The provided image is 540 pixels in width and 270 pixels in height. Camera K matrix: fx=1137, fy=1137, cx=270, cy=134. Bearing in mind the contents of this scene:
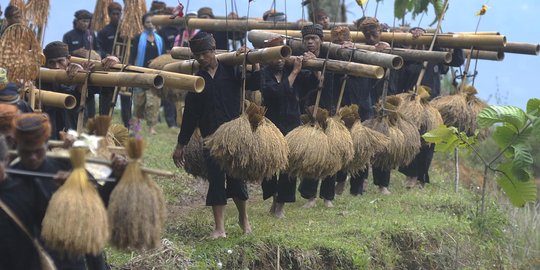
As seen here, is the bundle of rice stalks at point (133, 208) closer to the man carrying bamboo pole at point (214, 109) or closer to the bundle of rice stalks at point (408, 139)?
the man carrying bamboo pole at point (214, 109)

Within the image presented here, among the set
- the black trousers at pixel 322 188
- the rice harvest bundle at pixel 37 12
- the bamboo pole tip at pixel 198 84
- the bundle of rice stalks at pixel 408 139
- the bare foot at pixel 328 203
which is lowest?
the bare foot at pixel 328 203

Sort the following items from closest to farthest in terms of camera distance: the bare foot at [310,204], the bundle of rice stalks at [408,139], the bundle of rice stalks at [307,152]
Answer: the bundle of rice stalks at [307,152]
the bundle of rice stalks at [408,139]
the bare foot at [310,204]

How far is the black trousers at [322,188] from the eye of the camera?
39.1ft

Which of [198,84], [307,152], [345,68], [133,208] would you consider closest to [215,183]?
[307,152]

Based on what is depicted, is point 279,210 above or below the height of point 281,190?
below

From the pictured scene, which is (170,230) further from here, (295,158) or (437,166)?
(437,166)

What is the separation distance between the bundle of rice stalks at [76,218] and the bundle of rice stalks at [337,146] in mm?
4412

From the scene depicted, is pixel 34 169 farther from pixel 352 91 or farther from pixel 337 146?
pixel 352 91

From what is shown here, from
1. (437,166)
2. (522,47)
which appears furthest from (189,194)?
(437,166)

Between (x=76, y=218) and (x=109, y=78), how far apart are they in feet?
9.21

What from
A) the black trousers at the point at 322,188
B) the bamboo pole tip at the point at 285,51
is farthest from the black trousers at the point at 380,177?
the bamboo pole tip at the point at 285,51

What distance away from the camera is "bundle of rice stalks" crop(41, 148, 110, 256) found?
6.06 metres

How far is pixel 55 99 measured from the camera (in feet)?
28.5

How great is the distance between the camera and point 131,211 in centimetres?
630
